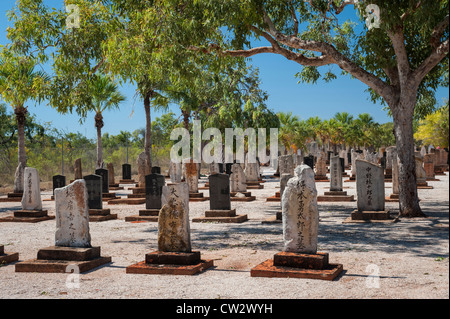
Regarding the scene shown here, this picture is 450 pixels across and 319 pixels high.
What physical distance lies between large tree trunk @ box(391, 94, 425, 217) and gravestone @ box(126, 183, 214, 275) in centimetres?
776

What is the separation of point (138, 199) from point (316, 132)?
55.9 m

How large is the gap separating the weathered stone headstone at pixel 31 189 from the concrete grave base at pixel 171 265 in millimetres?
8961

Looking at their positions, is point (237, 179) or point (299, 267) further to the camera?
point (237, 179)

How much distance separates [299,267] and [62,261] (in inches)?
158

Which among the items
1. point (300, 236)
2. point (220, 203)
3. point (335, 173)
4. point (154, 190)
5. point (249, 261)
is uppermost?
point (335, 173)

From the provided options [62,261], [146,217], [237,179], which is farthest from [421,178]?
[62,261]

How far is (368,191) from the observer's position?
14367 millimetres

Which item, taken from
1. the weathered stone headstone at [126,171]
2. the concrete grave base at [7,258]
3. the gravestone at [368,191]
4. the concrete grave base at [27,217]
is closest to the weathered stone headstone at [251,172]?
the weathered stone headstone at [126,171]

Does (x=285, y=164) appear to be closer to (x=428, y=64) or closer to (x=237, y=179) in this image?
(x=237, y=179)

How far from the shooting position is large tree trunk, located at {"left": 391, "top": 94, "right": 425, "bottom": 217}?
14344 mm

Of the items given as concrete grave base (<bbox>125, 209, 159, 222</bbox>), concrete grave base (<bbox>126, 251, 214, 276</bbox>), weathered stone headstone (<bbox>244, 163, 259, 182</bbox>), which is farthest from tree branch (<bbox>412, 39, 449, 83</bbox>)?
weathered stone headstone (<bbox>244, 163, 259, 182</bbox>)
